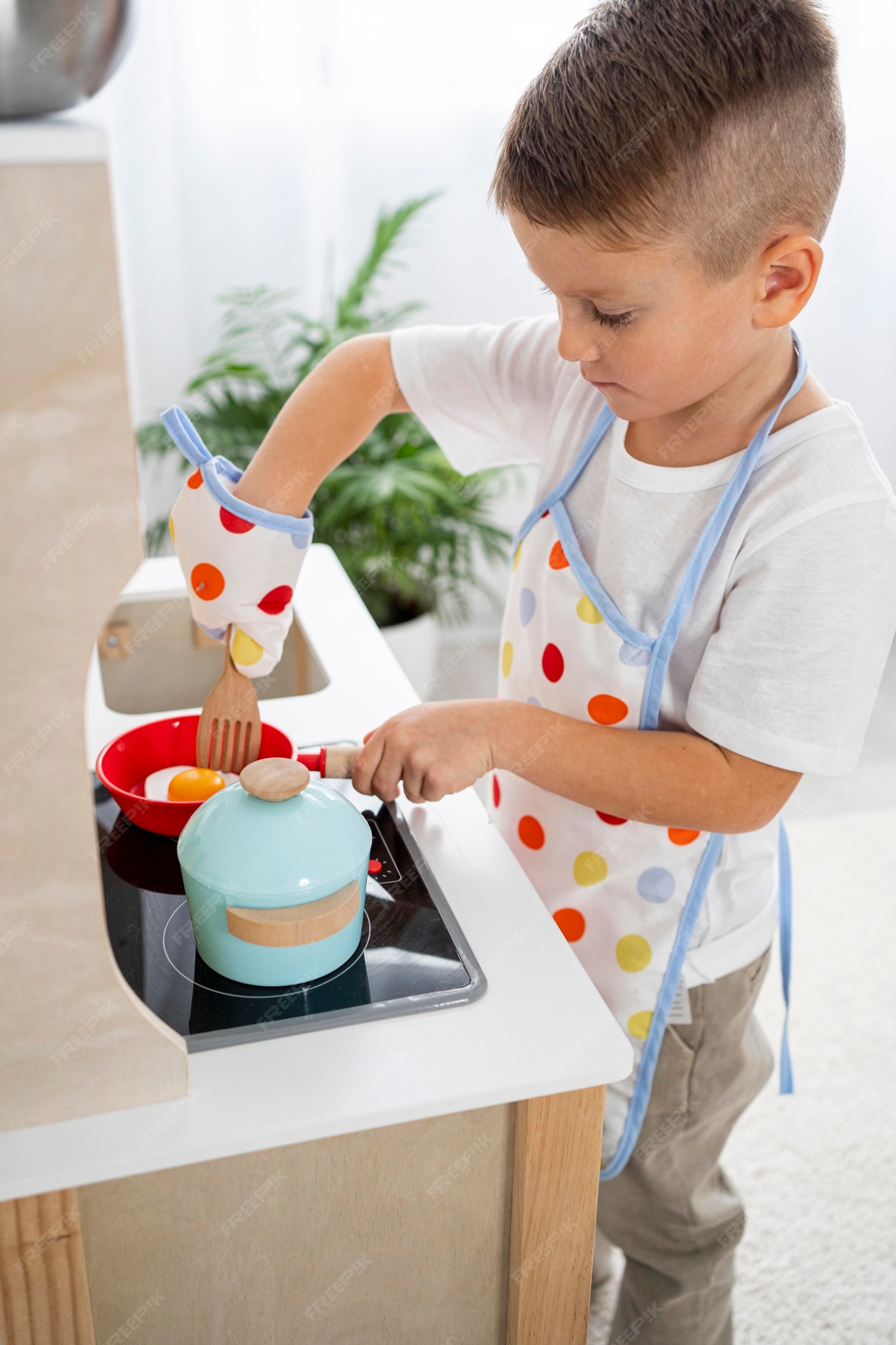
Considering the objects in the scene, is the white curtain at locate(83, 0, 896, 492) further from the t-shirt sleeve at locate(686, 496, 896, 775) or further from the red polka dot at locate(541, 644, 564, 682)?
the t-shirt sleeve at locate(686, 496, 896, 775)

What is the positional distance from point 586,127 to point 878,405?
2322mm

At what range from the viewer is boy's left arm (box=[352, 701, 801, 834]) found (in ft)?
2.50

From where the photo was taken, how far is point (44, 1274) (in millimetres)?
596

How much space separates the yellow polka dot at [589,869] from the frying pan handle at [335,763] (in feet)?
0.67

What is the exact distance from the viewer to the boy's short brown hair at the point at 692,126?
0.64 metres

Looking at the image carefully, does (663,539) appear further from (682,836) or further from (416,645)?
(416,645)

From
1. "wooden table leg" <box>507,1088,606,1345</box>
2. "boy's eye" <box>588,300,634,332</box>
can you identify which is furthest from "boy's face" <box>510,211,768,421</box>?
"wooden table leg" <box>507,1088,606,1345</box>

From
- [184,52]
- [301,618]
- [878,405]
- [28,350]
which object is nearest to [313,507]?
[184,52]

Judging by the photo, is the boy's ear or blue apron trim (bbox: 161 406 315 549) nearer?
the boy's ear

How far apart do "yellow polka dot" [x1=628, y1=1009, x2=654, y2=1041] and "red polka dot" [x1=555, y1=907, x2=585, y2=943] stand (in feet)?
0.24

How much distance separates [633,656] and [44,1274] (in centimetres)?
53

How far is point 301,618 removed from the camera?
118 cm

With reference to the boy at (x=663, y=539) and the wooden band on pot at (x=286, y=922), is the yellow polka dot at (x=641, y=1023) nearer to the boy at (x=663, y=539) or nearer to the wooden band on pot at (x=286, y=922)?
the boy at (x=663, y=539)

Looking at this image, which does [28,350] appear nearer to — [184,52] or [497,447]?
[497,447]
